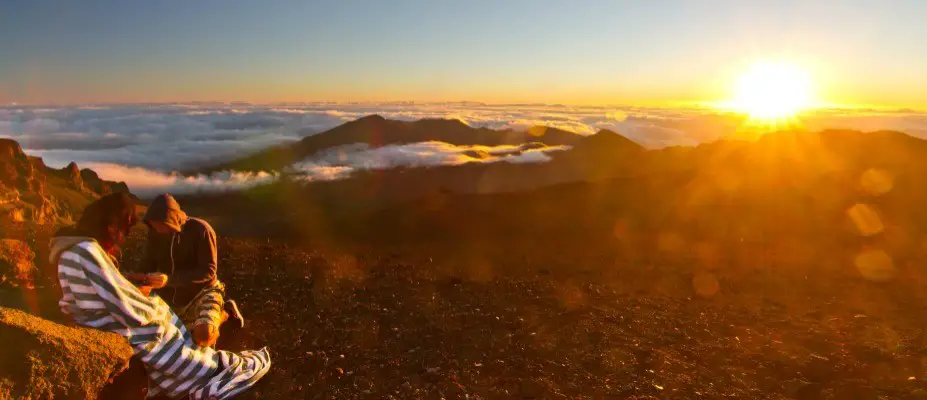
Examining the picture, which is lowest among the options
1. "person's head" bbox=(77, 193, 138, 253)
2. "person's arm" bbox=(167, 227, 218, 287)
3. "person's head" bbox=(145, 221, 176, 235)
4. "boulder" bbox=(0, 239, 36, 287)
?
"boulder" bbox=(0, 239, 36, 287)

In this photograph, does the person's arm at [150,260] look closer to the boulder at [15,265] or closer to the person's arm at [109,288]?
the boulder at [15,265]

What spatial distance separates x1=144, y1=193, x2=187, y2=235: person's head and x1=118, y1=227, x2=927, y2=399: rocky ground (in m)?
1.15

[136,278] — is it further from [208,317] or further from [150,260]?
[150,260]

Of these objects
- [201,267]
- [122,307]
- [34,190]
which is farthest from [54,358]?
[34,190]

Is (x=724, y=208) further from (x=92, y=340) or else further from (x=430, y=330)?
(x=92, y=340)

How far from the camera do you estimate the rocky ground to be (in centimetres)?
580

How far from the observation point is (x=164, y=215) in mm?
4742

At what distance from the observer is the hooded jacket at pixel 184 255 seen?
498 centimetres

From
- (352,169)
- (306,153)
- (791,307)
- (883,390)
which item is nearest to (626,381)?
(883,390)

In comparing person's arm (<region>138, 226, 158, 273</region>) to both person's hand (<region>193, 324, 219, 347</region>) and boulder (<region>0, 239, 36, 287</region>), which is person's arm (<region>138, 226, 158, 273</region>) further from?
person's hand (<region>193, 324, 219, 347</region>)

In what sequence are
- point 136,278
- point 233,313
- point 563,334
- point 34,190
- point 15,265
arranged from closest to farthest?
1. point 136,278
2. point 233,313
3. point 15,265
4. point 563,334
5. point 34,190

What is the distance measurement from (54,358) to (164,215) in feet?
5.01

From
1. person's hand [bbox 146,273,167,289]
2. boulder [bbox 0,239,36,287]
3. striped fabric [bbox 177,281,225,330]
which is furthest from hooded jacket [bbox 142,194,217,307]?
boulder [bbox 0,239,36,287]

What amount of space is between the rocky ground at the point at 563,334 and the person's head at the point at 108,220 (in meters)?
1.77
